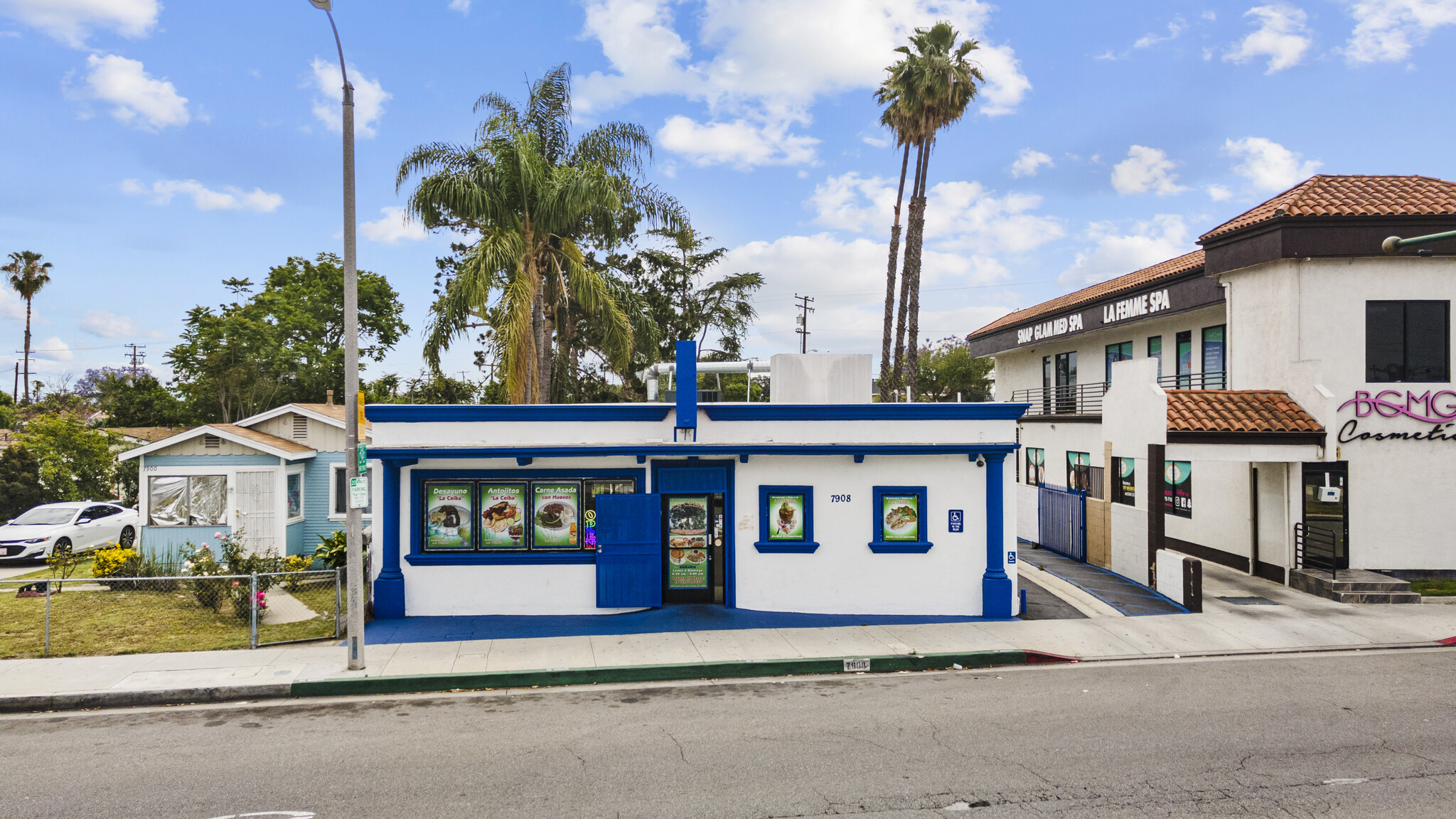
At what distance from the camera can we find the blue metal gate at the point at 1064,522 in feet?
62.6

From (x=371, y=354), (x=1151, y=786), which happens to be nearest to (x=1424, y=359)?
(x=1151, y=786)

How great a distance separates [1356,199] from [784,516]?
14228 mm

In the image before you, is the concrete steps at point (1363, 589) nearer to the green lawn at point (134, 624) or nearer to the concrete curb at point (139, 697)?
the concrete curb at point (139, 697)

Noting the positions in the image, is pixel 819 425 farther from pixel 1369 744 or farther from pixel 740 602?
pixel 1369 744

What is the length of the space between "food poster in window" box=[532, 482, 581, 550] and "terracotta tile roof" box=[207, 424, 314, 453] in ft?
28.3

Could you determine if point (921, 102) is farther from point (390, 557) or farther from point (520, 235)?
point (390, 557)

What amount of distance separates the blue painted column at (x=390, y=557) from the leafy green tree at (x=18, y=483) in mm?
21574

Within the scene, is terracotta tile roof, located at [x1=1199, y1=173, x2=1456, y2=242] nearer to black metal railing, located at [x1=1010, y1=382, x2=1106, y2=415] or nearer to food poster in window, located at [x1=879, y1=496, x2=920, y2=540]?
black metal railing, located at [x1=1010, y1=382, x2=1106, y2=415]

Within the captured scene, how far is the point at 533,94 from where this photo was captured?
2089 centimetres

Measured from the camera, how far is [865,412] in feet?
43.7

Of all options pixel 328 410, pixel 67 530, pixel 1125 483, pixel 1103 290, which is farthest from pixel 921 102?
pixel 67 530

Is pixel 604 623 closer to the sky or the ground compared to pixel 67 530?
closer to the ground

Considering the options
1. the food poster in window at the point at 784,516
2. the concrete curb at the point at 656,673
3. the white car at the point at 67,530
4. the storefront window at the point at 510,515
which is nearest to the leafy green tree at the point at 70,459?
the white car at the point at 67,530

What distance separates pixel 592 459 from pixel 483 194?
27.0ft
